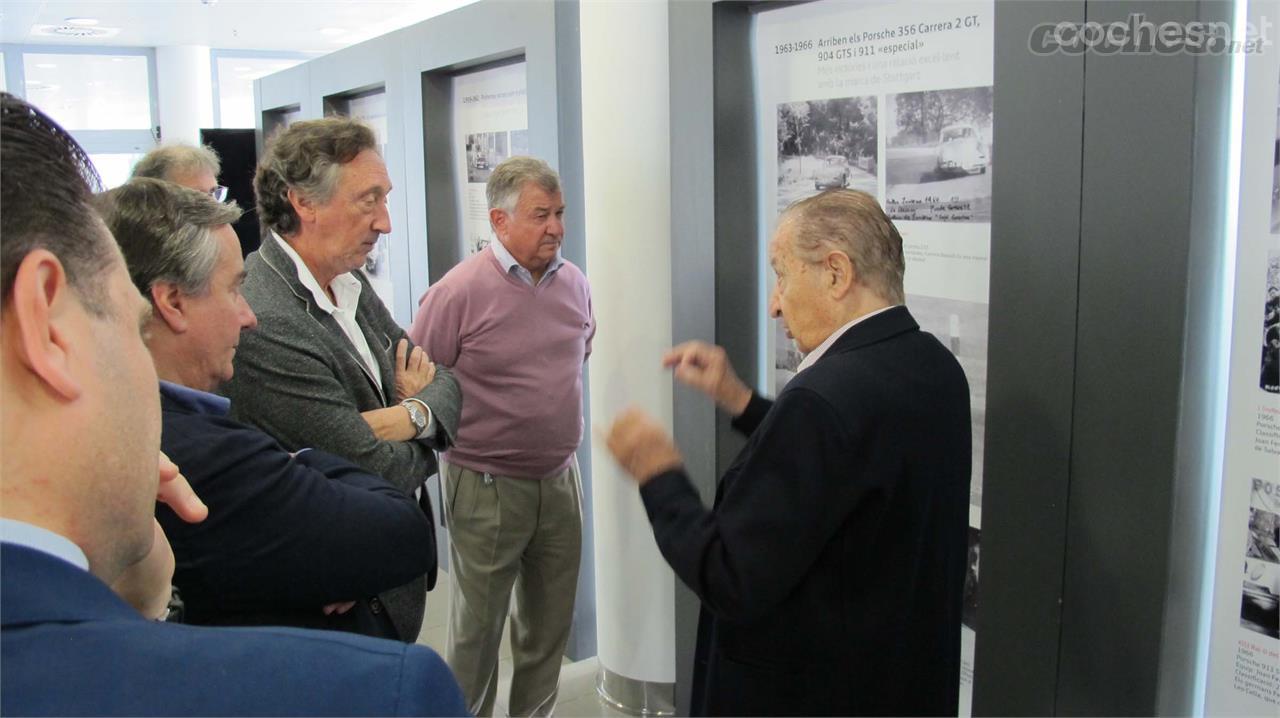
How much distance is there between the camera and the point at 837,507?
1648mm

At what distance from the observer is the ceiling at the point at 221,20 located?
895cm

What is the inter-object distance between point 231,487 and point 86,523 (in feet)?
2.70

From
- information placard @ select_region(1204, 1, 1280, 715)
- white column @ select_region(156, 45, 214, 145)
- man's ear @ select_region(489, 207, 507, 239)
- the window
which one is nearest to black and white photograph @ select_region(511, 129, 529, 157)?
man's ear @ select_region(489, 207, 507, 239)

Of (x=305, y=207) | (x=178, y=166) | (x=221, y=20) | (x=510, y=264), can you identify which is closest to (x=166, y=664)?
(x=305, y=207)

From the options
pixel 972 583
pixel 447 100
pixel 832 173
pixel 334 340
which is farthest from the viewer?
pixel 447 100

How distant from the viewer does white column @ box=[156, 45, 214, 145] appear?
1286cm

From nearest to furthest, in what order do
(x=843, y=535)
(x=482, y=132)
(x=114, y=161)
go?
1. (x=843, y=535)
2. (x=482, y=132)
3. (x=114, y=161)

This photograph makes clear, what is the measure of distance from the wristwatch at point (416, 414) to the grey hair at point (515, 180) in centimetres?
126

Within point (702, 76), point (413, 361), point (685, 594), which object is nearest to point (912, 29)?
point (702, 76)

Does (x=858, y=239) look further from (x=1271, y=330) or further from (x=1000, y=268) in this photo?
(x=1271, y=330)

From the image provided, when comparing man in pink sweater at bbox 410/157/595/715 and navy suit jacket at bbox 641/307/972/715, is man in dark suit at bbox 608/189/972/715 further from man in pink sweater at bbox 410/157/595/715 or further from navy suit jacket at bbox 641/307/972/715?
man in pink sweater at bbox 410/157/595/715

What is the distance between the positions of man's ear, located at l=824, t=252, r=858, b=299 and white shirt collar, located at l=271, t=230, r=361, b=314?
113 centimetres

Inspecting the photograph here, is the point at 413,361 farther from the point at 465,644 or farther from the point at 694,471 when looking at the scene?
the point at 465,644

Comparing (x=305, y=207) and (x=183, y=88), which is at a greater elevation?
(x=183, y=88)
